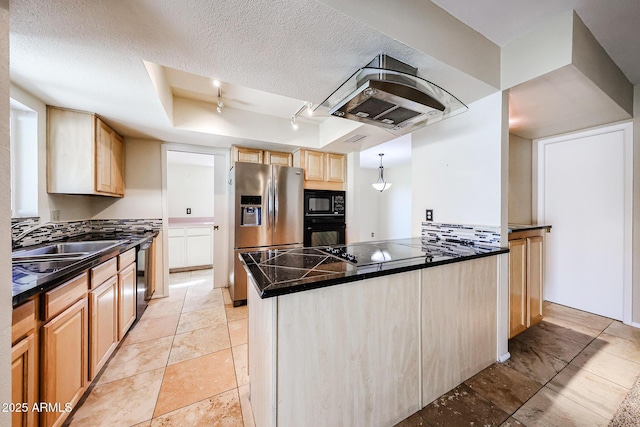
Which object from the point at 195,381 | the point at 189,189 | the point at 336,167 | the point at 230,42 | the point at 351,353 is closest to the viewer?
the point at 351,353

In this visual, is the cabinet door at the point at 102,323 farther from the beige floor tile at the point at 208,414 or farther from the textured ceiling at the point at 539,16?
the textured ceiling at the point at 539,16

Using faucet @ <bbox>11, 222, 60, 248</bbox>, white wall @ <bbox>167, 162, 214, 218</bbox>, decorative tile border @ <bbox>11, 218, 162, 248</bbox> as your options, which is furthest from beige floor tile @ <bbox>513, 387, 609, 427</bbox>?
white wall @ <bbox>167, 162, 214, 218</bbox>

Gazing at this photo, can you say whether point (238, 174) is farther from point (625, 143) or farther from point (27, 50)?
point (625, 143)

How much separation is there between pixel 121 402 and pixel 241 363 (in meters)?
0.74

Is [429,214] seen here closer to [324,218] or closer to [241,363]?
[324,218]

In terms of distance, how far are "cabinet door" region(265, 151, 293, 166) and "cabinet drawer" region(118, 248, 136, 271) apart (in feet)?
6.37

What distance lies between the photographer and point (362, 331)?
116 cm

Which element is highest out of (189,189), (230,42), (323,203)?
(230,42)

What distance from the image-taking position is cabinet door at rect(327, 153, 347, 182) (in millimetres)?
3571

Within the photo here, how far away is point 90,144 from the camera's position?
2223 millimetres

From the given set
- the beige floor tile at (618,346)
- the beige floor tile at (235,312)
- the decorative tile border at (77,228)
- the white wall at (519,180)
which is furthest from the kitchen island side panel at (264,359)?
the white wall at (519,180)

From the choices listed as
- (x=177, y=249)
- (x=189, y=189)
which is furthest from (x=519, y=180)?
(x=189, y=189)

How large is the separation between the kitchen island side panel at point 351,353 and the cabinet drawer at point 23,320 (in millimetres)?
1059

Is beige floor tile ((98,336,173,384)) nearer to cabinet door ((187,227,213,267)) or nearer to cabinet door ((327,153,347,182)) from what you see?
cabinet door ((187,227,213,267))
